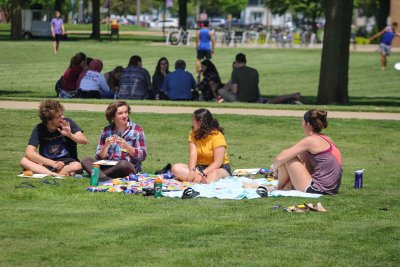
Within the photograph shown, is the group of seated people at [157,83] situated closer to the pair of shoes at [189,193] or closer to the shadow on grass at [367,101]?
the shadow on grass at [367,101]

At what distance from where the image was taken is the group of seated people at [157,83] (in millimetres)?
24062

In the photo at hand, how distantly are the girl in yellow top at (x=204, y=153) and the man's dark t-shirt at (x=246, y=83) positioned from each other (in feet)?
35.9

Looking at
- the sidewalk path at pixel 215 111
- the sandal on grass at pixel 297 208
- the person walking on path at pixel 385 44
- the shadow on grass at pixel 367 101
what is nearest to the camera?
the sandal on grass at pixel 297 208

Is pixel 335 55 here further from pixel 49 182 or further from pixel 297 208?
pixel 297 208

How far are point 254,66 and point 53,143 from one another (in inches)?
1183

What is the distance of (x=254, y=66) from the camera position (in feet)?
143

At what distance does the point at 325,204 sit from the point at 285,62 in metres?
35.7

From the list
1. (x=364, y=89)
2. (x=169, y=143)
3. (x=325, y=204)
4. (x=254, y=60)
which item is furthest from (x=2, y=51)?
(x=325, y=204)

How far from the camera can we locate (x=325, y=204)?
39.7 ft

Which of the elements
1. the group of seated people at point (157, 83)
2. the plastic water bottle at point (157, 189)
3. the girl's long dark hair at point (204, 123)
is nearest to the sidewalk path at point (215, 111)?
the group of seated people at point (157, 83)

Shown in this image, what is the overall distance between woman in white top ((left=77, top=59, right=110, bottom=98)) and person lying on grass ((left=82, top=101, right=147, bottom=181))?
9624mm

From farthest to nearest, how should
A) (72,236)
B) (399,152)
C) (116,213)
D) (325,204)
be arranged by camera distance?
(399,152), (325,204), (116,213), (72,236)

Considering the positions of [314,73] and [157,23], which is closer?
[314,73]

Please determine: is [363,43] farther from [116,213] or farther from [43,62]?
[116,213]
